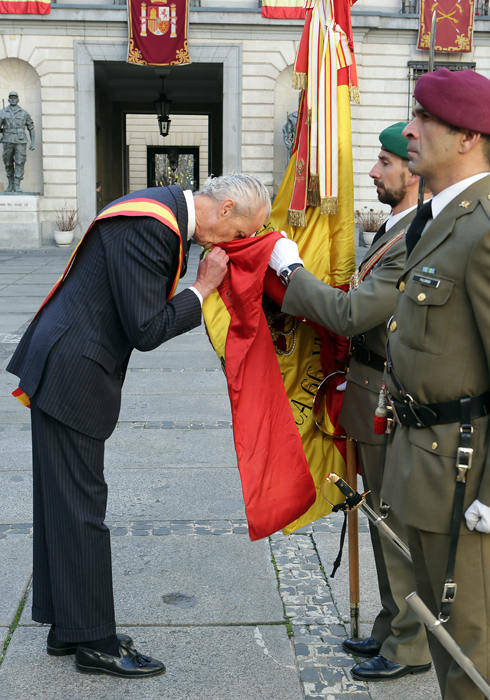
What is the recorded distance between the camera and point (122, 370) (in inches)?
112

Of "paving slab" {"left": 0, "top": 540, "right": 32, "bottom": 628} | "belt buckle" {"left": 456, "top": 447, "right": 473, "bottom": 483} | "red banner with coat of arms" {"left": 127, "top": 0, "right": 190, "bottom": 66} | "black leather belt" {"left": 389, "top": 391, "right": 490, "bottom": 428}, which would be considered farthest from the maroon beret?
"red banner with coat of arms" {"left": 127, "top": 0, "right": 190, "bottom": 66}

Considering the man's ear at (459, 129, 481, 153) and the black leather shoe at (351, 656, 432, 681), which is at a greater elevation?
the man's ear at (459, 129, 481, 153)

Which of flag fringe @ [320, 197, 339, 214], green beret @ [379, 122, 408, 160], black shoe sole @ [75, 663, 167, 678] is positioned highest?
green beret @ [379, 122, 408, 160]

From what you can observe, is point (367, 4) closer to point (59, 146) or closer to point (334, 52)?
point (59, 146)

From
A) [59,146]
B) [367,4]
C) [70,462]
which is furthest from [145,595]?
[367,4]

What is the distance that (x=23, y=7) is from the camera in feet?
67.5

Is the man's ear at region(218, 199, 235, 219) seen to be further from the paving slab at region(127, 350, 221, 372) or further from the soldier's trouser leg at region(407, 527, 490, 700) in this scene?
the paving slab at region(127, 350, 221, 372)

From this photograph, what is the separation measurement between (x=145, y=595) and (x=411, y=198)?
2.03 metres

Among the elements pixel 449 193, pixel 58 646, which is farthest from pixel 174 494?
pixel 449 193

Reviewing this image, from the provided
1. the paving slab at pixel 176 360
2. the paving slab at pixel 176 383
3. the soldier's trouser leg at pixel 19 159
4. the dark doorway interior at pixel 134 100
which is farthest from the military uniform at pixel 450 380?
the dark doorway interior at pixel 134 100

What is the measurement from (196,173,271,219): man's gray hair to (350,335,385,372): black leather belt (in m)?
0.62

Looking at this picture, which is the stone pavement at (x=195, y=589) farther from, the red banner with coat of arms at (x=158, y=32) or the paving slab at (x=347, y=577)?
the red banner with coat of arms at (x=158, y=32)

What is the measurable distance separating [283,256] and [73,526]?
49.7 inches

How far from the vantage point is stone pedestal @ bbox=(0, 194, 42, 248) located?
20859 mm
